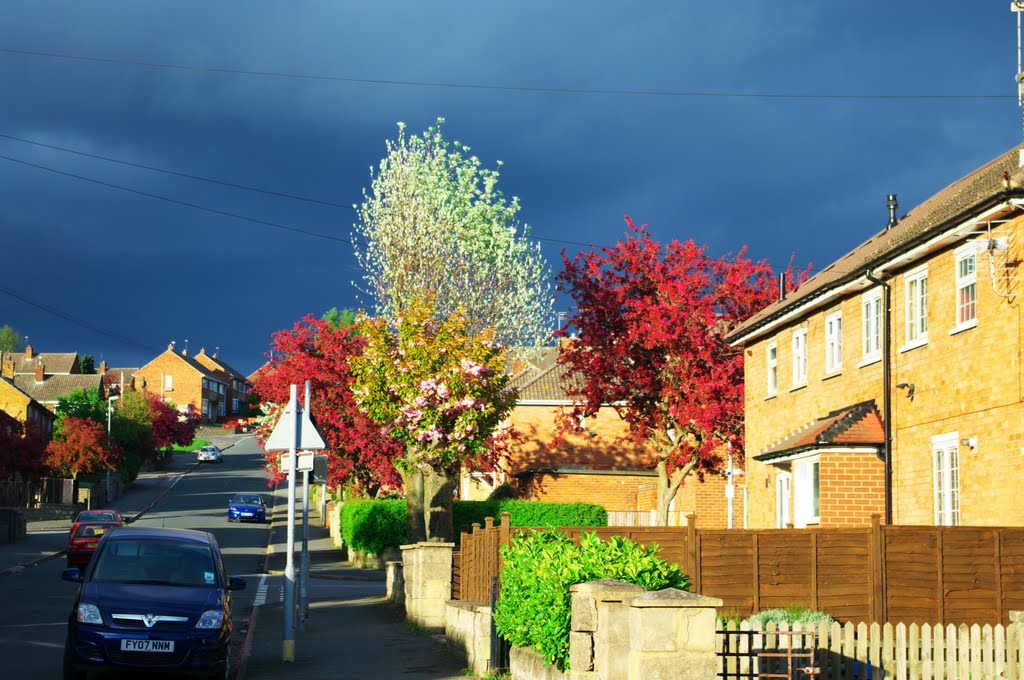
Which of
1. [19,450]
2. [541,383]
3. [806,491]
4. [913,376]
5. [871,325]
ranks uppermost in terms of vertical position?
[541,383]

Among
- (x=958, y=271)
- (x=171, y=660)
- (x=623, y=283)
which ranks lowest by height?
(x=171, y=660)

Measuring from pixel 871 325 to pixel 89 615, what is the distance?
14637mm

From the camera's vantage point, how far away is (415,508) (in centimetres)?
3828

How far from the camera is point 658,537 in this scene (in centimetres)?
1770

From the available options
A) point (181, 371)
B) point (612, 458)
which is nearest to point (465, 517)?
point (612, 458)

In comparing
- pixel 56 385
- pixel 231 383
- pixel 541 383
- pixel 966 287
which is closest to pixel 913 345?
pixel 966 287

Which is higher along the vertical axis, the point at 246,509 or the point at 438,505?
the point at 438,505

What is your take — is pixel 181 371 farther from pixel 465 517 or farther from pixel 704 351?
pixel 704 351

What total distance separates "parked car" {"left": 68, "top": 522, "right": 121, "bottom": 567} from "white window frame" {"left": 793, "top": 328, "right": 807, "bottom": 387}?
19.8 meters

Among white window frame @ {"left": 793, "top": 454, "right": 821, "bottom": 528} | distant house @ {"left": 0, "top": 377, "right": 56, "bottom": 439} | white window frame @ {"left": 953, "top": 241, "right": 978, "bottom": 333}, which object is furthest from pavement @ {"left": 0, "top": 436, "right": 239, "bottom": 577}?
white window frame @ {"left": 953, "top": 241, "right": 978, "bottom": 333}

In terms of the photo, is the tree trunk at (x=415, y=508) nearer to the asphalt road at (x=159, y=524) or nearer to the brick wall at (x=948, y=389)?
the asphalt road at (x=159, y=524)

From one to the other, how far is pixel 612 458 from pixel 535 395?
157 inches

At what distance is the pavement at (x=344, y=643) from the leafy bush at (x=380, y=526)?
712 cm

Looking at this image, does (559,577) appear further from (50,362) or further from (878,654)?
(50,362)
